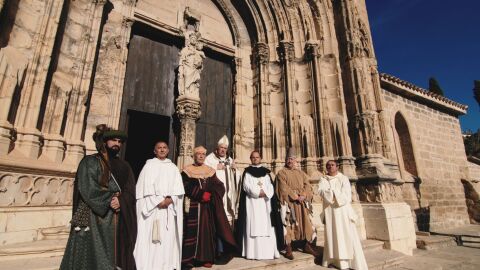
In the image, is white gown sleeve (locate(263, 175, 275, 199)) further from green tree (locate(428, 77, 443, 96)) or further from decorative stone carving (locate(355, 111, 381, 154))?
green tree (locate(428, 77, 443, 96))

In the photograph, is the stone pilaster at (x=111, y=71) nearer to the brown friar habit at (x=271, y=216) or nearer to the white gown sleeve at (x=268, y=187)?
the brown friar habit at (x=271, y=216)

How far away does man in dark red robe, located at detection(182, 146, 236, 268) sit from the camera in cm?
315

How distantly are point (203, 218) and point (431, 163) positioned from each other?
11.0m

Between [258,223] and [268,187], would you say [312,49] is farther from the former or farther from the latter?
[258,223]

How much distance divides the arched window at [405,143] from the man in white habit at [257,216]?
8.36m

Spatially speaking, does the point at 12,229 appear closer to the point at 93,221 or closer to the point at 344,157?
the point at 93,221

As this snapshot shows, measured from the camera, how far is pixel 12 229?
9.66ft

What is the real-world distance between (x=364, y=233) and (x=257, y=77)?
444 cm

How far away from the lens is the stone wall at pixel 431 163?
31.0ft

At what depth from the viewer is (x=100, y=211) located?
7.15 feet

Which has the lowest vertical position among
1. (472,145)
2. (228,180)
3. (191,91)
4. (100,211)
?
(100,211)

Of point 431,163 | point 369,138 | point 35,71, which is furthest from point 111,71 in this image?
point 431,163

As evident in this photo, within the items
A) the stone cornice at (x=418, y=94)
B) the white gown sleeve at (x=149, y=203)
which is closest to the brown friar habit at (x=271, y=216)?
the white gown sleeve at (x=149, y=203)

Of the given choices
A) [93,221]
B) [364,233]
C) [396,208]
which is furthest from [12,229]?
[396,208]
